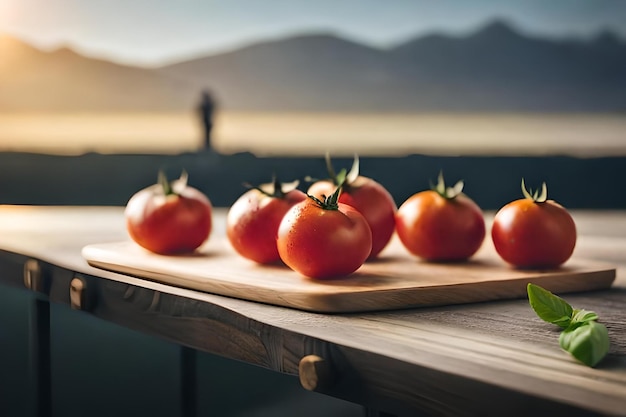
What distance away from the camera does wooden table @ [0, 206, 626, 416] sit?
621mm

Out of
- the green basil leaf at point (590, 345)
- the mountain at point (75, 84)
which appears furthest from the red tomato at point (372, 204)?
the mountain at point (75, 84)

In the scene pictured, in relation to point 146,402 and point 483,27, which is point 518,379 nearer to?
point 146,402

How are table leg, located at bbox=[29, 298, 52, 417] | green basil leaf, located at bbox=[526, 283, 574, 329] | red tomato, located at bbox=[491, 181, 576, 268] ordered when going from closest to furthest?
green basil leaf, located at bbox=[526, 283, 574, 329]
red tomato, located at bbox=[491, 181, 576, 268]
table leg, located at bbox=[29, 298, 52, 417]

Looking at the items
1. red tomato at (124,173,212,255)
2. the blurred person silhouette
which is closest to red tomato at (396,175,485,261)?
red tomato at (124,173,212,255)

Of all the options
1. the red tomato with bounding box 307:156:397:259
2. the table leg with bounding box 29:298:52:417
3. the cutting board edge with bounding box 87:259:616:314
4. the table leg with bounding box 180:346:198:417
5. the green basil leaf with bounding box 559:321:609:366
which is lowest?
the table leg with bounding box 180:346:198:417

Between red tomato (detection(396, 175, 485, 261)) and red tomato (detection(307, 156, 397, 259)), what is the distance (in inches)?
1.1

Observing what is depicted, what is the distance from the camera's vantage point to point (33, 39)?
4141 mm

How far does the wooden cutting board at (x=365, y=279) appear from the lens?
929mm

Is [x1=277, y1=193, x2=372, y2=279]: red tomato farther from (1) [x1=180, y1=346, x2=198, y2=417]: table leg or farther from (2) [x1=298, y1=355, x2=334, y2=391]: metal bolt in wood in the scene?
(1) [x1=180, y1=346, x2=198, y2=417]: table leg

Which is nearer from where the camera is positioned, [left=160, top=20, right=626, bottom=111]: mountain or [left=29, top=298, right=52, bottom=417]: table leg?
[left=29, top=298, right=52, bottom=417]: table leg

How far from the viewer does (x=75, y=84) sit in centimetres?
427

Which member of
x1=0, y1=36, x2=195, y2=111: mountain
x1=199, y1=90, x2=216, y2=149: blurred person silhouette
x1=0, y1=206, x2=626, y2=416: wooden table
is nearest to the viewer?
x1=0, y1=206, x2=626, y2=416: wooden table

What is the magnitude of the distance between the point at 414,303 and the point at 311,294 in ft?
0.43

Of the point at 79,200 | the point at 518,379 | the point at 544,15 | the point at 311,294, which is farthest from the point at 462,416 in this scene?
the point at 544,15
